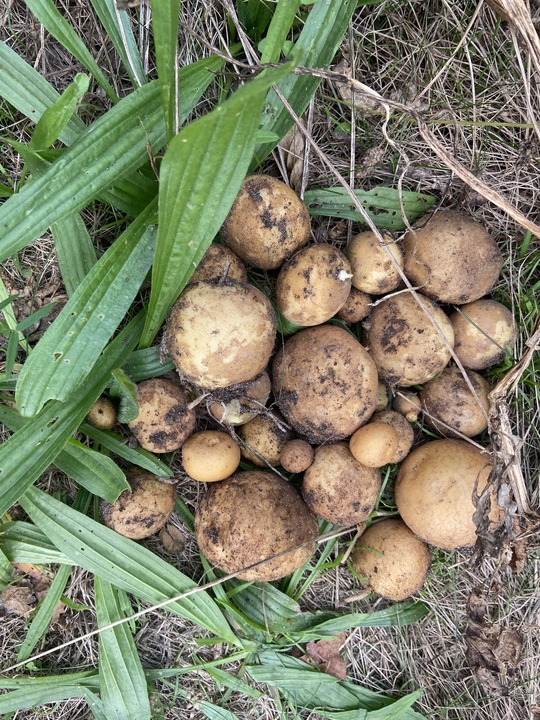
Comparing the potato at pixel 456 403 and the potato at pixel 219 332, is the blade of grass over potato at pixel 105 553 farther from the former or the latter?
the potato at pixel 456 403

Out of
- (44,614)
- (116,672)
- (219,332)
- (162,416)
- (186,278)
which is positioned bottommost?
(116,672)

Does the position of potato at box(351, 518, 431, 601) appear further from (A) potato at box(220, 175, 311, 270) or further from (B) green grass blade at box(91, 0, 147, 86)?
(B) green grass blade at box(91, 0, 147, 86)

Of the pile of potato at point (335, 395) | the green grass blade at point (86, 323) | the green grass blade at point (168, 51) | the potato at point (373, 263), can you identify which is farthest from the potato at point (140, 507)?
the green grass blade at point (168, 51)

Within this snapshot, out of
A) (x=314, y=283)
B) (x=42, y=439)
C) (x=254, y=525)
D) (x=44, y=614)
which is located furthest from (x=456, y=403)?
(x=44, y=614)

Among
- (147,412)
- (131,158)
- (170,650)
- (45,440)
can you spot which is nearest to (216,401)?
(147,412)

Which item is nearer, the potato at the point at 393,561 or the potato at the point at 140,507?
the potato at the point at 140,507

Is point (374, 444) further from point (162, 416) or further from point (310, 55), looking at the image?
point (310, 55)
